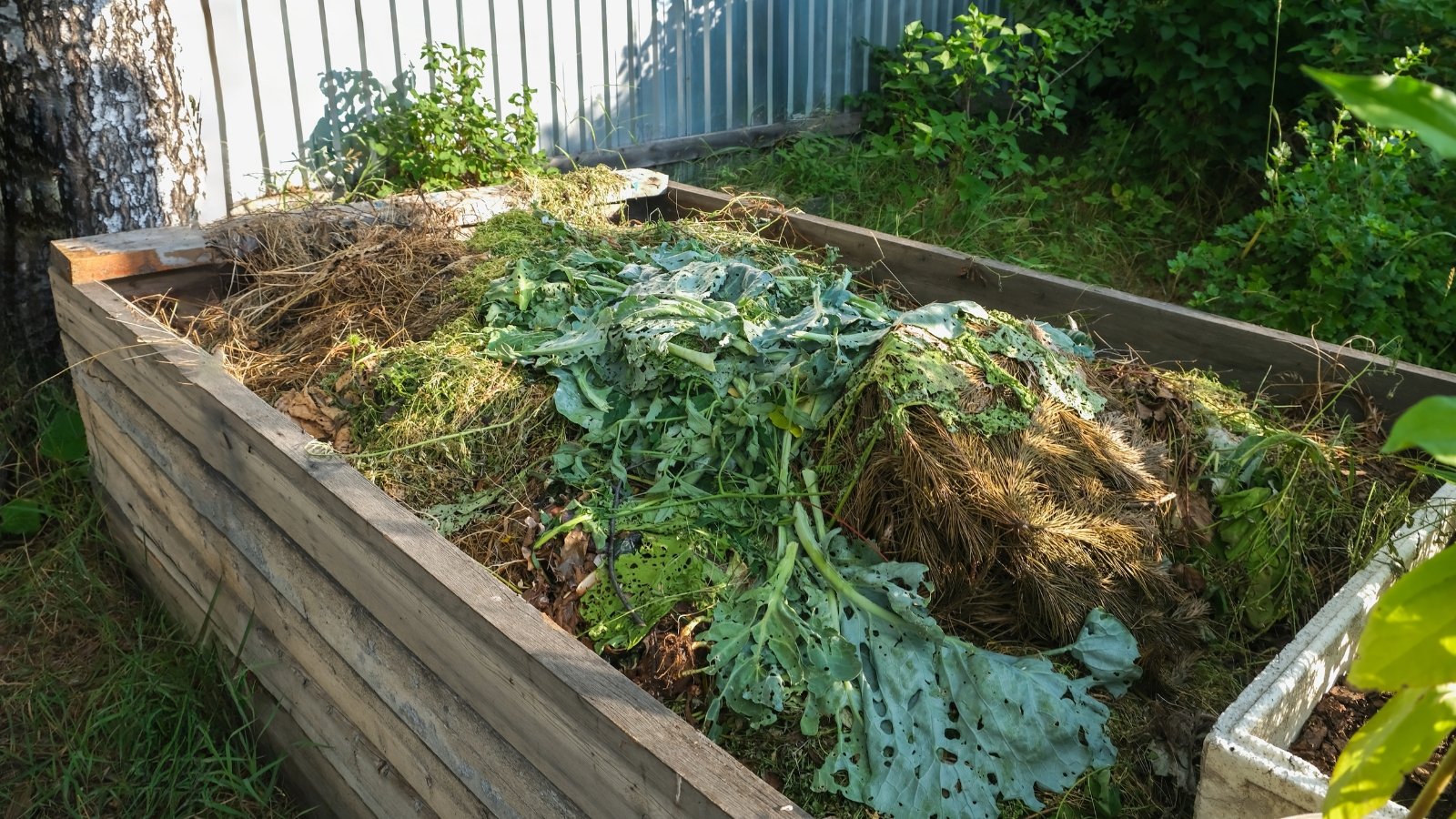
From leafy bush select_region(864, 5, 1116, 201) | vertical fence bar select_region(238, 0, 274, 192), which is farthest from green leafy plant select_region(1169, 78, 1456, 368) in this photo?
vertical fence bar select_region(238, 0, 274, 192)

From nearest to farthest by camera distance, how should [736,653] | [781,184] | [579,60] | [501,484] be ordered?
1. [736,653]
2. [501,484]
3. [579,60]
4. [781,184]

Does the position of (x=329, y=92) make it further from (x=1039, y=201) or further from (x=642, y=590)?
(x=1039, y=201)

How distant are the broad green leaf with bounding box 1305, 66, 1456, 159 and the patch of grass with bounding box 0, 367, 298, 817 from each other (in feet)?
9.03

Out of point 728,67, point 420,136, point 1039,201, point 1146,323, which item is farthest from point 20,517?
point 1039,201

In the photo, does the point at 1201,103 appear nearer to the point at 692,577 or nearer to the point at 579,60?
the point at 579,60

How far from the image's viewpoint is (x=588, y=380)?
2637mm

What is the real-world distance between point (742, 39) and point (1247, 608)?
467cm

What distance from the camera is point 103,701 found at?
10.0ft

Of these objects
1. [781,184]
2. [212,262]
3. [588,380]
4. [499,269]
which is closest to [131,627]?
[212,262]

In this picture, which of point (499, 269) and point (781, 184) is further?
point (781, 184)

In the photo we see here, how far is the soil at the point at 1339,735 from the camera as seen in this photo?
1778mm

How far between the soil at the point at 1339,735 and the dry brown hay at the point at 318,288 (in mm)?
2341

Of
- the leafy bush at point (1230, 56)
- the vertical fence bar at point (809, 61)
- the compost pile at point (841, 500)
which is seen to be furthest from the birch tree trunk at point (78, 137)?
the leafy bush at point (1230, 56)

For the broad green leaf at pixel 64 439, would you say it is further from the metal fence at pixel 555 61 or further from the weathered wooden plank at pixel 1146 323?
the weathered wooden plank at pixel 1146 323
